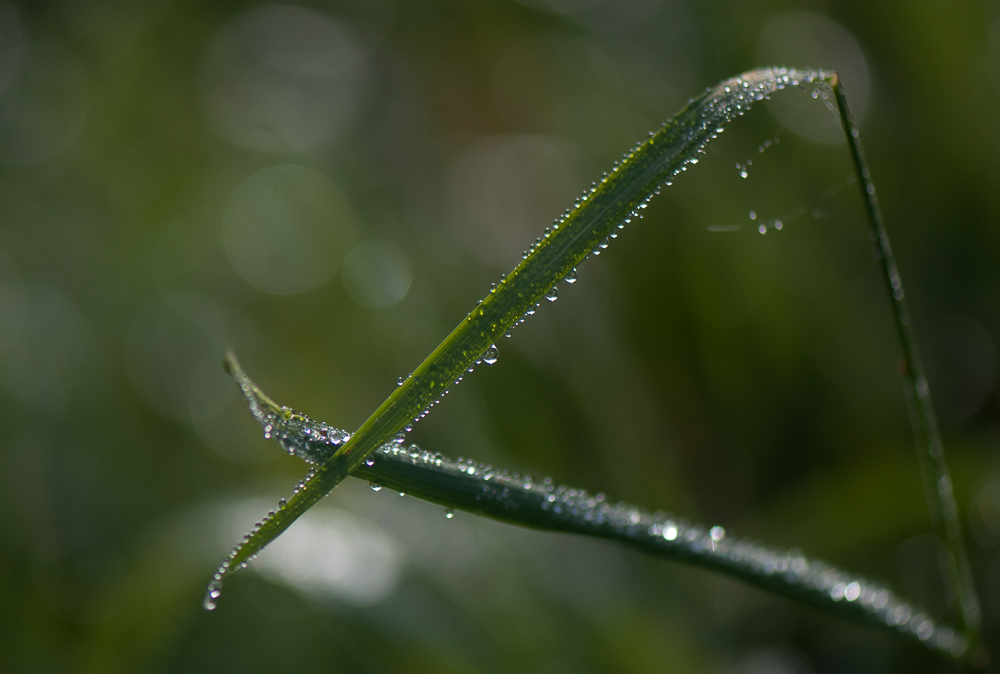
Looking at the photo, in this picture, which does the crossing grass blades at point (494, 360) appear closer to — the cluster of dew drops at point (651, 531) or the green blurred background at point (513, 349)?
the cluster of dew drops at point (651, 531)

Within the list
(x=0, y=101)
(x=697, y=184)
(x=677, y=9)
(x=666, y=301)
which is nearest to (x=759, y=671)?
(x=666, y=301)

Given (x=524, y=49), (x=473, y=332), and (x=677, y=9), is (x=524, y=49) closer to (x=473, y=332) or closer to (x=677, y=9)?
(x=677, y=9)

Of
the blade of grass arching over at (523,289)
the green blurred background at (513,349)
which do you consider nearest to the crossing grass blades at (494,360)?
the blade of grass arching over at (523,289)

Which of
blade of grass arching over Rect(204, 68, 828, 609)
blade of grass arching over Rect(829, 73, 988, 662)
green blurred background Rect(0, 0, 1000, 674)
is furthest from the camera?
green blurred background Rect(0, 0, 1000, 674)

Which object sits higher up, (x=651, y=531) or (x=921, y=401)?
(x=921, y=401)

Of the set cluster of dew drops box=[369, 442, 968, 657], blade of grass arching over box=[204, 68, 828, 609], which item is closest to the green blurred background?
cluster of dew drops box=[369, 442, 968, 657]

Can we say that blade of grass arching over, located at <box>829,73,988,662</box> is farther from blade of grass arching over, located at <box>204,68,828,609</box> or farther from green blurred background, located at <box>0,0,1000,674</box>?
green blurred background, located at <box>0,0,1000,674</box>

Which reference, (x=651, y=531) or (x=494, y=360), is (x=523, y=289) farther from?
(x=651, y=531)

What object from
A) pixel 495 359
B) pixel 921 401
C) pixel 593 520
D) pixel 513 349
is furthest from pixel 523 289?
pixel 513 349
